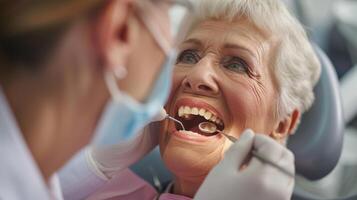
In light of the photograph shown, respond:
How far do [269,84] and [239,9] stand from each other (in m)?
0.21

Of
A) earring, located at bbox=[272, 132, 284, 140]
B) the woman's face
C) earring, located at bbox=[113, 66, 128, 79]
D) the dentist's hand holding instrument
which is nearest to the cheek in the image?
the woman's face

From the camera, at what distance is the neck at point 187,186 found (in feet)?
5.11

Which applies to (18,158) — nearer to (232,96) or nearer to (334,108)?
(232,96)

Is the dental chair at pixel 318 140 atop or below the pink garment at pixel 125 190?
below

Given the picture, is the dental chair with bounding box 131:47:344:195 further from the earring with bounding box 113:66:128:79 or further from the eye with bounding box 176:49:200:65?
the earring with bounding box 113:66:128:79

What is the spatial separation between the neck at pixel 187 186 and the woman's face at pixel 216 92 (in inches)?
1.3

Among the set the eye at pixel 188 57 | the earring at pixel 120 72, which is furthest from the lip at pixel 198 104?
the earring at pixel 120 72

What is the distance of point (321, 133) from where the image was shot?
188 centimetres

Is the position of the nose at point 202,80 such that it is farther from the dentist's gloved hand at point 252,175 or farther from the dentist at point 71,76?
the dentist at point 71,76

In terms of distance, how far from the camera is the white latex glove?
5.39ft

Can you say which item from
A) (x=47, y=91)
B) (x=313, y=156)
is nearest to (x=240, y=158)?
(x=47, y=91)

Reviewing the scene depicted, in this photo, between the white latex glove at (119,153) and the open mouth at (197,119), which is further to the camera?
the white latex glove at (119,153)

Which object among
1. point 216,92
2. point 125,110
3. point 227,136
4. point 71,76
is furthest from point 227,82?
point 71,76

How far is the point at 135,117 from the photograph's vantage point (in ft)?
3.23
